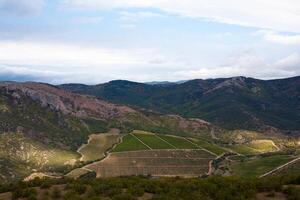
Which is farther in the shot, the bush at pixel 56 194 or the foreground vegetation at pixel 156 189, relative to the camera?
the bush at pixel 56 194

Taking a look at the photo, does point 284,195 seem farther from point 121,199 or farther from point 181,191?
point 121,199

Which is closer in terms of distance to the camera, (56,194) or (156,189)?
(56,194)

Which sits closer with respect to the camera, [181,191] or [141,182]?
[181,191]

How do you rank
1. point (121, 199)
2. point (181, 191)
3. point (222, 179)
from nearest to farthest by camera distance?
point (121, 199) < point (181, 191) < point (222, 179)

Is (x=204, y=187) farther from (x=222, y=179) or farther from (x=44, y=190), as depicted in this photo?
(x=44, y=190)

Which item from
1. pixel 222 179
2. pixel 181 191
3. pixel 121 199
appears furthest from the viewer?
pixel 222 179

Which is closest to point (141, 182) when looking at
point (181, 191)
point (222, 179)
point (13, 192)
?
point (181, 191)

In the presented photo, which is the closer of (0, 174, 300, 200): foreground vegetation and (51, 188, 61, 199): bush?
(0, 174, 300, 200): foreground vegetation

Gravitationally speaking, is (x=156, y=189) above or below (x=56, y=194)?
above
